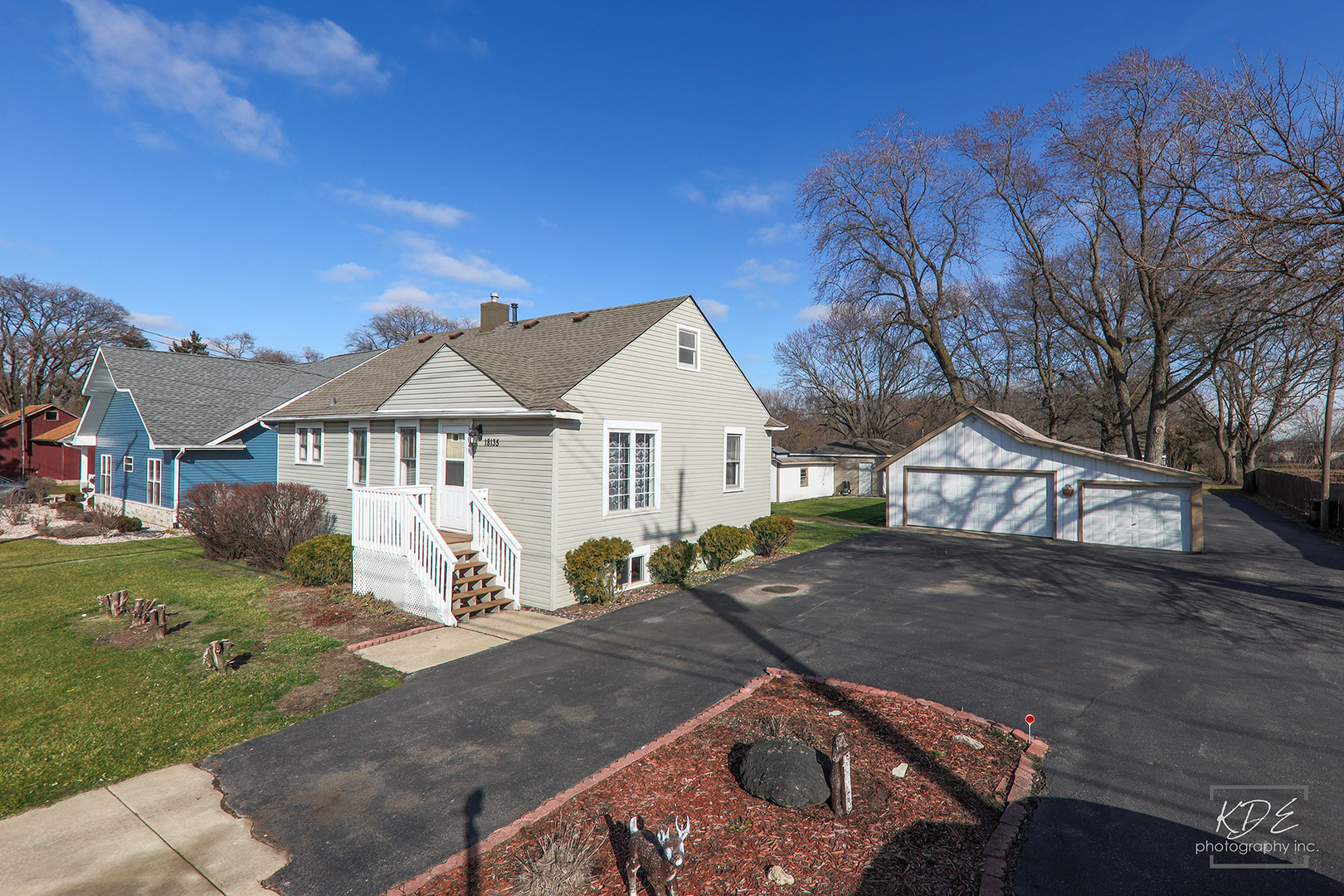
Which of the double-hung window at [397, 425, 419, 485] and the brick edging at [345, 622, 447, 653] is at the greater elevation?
the double-hung window at [397, 425, 419, 485]

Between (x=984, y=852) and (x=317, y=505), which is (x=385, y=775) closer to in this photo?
(x=984, y=852)

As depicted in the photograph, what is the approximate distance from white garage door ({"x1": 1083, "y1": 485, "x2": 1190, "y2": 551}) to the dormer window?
496 inches

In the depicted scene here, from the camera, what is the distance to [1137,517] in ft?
56.1

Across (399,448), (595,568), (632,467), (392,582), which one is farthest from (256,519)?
(632,467)

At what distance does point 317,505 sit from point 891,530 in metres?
17.5

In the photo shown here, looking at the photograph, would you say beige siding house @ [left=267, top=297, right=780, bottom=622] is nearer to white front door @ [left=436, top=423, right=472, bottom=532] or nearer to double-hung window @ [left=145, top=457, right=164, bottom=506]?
white front door @ [left=436, top=423, right=472, bottom=532]

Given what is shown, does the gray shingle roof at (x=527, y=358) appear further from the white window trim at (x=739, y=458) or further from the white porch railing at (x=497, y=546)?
the white window trim at (x=739, y=458)

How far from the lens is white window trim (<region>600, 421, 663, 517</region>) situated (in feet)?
39.4

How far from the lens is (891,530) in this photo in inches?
824

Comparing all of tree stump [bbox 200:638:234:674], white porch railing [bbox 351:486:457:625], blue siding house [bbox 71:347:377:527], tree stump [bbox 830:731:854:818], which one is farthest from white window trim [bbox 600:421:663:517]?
blue siding house [bbox 71:347:377:527]

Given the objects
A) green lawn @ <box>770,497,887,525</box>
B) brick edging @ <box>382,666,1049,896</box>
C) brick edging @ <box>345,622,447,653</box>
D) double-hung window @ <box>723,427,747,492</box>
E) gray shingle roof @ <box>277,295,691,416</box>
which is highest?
gray shingle roof @ <box>277,295,691,416</box>

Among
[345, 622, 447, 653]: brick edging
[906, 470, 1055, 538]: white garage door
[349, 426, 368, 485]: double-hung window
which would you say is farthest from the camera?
[906, 470, 1055, 538]: white garage door

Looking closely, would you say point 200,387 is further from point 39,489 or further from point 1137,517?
point 1137,517

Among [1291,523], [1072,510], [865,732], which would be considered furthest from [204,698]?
[1291,523]
